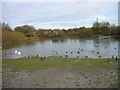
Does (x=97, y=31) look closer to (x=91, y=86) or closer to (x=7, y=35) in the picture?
(x=7, y=35)

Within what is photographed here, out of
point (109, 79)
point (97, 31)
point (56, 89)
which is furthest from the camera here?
point (97, 31)

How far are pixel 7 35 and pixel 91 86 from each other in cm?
4512

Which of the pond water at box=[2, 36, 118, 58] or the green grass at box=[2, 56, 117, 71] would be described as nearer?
the green grass at box=[2, 56, 117, 71]

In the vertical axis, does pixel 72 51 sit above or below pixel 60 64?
above

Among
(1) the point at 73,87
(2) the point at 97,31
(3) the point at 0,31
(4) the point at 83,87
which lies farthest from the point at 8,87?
(2) the point at 97,31

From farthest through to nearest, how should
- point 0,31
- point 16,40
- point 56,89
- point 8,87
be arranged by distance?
point 16,40, point 0,31, point 8,87, point 56,89

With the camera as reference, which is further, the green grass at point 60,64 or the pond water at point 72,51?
the pond water at point 72,51

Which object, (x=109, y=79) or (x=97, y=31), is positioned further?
(x=97, y=31)

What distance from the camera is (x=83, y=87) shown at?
7191 millimetres

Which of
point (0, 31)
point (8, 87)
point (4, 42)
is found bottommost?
point (8, 87)

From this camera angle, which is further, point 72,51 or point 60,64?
point 72,51

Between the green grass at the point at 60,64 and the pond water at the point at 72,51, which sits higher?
the pond water at the point at 72,51

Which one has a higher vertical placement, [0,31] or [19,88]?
[0,31]

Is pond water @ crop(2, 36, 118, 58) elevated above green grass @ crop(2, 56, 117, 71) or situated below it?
above
